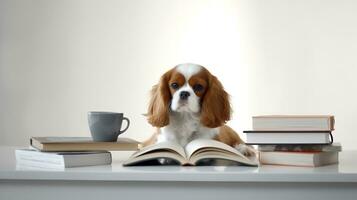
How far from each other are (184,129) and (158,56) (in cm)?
203

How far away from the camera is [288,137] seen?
1.21 meters

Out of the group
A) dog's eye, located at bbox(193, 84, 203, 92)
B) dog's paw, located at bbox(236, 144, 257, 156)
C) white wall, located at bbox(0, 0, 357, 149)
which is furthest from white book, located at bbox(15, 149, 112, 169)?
white wall, located at bbox(0, 0, 357, 149)

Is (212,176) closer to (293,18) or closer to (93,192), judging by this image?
(93,192)

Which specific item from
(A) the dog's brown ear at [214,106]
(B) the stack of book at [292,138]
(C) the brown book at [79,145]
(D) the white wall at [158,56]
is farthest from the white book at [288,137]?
(D) the white wall at [158,56]

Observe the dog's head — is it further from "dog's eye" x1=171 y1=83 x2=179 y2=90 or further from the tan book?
the tan book

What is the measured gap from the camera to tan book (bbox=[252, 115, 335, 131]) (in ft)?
3.92

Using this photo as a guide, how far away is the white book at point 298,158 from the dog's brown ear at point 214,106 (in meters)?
0.16

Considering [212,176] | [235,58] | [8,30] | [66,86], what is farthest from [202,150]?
[8,30]

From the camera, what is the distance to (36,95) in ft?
11.3

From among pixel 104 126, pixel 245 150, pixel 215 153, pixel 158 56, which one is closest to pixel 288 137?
pixel 215 153

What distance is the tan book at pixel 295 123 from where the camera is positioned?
3.92 ft

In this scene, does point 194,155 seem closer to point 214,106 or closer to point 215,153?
point 215,153

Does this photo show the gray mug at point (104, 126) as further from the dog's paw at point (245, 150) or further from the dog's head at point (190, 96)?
the dog's paw at point (245, 150)

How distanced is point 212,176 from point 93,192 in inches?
9.5
